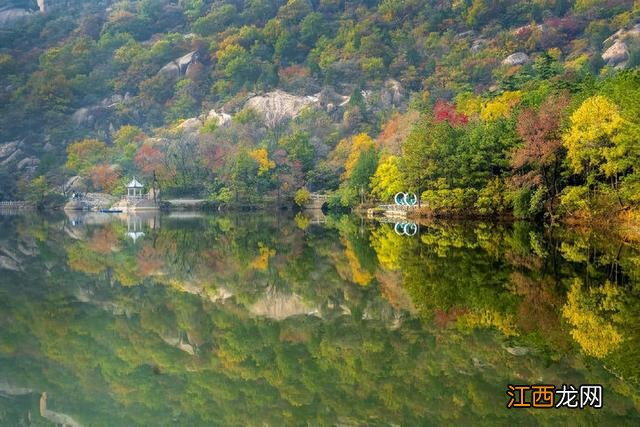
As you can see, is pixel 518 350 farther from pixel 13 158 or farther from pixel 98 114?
pixel 98 114

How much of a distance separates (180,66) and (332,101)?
40.1 metres

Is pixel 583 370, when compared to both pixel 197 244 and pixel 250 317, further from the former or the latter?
pixel 197 244

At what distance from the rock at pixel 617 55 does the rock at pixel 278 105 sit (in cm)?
4052

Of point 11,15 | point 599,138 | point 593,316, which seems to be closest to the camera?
point 593,316

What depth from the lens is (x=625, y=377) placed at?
7555 millimetres

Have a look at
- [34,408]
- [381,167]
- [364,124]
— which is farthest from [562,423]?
[364,124]

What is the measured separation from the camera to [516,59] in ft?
305

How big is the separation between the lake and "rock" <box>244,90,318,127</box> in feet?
249

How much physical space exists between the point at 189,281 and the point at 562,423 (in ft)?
38.5

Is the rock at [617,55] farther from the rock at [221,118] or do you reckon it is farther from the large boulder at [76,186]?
the large boulder at [76,186]

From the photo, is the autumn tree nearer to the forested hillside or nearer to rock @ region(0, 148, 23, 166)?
the forested hillside

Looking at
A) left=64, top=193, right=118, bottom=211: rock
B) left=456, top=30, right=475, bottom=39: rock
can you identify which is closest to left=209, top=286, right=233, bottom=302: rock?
left=64, top=193, right=118, bottom=211: rock

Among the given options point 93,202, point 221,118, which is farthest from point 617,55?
point 93,202

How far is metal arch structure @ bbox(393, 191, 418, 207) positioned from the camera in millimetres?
43800
